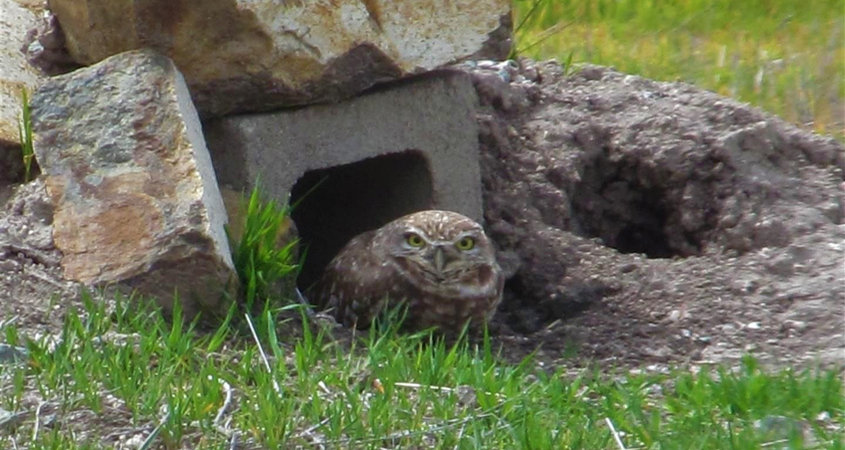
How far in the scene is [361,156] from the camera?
4941 millimetres

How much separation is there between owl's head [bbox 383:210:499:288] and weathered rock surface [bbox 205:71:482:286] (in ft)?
1.32

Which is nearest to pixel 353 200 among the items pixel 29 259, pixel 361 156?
pixel 361 156

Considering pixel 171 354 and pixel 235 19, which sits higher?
pixel 235 19

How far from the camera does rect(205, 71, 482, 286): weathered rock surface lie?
4.71 m

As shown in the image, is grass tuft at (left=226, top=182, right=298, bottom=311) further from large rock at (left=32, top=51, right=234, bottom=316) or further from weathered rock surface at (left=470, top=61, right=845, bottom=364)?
weathered rock surface at (left=470, top=61, right=845, bottom=364)

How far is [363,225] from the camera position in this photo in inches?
221

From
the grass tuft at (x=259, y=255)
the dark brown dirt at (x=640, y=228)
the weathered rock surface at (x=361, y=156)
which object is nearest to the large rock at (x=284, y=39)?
the weathered rock surface at (x=361, y=156)

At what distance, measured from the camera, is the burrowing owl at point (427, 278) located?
15.2 feet

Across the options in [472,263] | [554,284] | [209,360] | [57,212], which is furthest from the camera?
[554,284]

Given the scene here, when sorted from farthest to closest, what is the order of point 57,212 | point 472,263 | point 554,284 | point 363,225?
point 363,225
point 554,284
point 472,263
point 57,212

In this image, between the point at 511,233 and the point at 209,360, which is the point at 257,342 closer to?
the point at 209,360

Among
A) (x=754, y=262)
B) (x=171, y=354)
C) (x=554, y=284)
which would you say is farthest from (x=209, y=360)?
(x=754, y=262)

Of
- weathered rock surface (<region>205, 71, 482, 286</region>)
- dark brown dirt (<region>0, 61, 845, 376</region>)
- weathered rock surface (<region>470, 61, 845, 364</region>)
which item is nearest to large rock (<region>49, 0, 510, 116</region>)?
weathered rock surface (<region>205, 71, 482, 286</region>)

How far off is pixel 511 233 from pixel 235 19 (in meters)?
1.51
